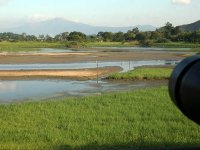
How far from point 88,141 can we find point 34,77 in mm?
21214

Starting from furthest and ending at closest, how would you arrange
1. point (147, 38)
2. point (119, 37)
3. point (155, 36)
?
point (119, 37)
point (147, 38)
point (155, 36)

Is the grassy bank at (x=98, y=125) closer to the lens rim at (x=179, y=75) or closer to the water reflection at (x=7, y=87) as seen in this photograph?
the lens rim at (x=179, y=75)

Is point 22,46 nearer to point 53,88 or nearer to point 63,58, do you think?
point 63,58

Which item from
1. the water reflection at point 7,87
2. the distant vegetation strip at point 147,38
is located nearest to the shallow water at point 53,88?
the water reflection at point 7,87

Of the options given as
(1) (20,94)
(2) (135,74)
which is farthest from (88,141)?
(2) (135,74)

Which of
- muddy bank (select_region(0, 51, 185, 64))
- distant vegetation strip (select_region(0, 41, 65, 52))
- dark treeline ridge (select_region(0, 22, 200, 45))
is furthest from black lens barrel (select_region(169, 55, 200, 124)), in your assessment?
dark treeline ridge (select_region(0, 22, 200, 45))

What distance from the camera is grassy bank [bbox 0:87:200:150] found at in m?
8.05

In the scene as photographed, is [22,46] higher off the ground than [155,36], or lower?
lower

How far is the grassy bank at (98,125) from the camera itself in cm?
805

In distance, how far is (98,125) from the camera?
10477 millimetres

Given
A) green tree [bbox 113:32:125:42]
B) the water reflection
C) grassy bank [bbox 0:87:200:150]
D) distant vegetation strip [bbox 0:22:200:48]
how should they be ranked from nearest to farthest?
grassy bank [bbox 0:87:200:150] < the water reflection < distant vegetation strip [bbox 0:22:200:48] < green tree [bbox 113:32:125:42]

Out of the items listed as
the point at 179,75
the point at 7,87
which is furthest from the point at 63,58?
the point at 179,75

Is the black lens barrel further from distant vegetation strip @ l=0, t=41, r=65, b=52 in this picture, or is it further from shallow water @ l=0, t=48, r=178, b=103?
distant vegetation strip @ l=0, t=41, r=65, b=52

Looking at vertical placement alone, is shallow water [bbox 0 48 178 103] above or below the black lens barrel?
below
